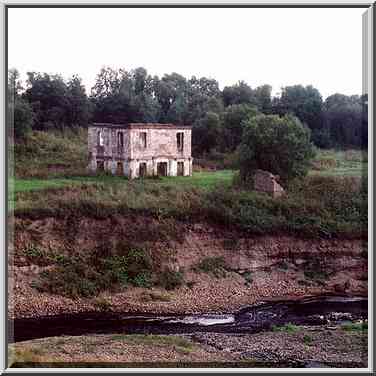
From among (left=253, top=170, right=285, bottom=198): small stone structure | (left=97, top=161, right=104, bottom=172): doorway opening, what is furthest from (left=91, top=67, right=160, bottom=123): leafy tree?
(left=253, top=170, right=285, bottom=198): small stone structure

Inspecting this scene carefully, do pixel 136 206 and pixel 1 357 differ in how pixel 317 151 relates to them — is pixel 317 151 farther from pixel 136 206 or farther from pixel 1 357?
pixel 1 357

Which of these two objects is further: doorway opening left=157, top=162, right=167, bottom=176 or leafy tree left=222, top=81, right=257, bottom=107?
doorway opening left=157, top=162, right=167, bottom=176

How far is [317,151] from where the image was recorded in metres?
13.1

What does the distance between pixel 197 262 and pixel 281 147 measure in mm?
2430

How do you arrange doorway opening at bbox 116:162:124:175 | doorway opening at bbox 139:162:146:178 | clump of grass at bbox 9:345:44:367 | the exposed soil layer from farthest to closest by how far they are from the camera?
doorway opening at bbox 116:162:124:175 → doorway opening at bbox 139:162:146:178 → the exposed soil layer → clump of grass at bbox 9:345:44:367

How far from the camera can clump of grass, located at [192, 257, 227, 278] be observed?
42.8 feet

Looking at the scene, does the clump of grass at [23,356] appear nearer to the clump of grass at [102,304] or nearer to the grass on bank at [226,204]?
the clump of grass at [102,304]

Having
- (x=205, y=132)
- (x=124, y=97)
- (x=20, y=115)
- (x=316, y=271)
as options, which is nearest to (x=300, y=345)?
(x=316, y=271)

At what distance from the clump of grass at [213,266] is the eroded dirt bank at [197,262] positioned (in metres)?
0.05

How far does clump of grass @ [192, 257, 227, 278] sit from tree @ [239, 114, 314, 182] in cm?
149

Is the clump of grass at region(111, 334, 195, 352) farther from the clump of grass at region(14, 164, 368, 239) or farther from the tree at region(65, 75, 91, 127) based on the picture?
the tree at region(65, 75, 91, 127)

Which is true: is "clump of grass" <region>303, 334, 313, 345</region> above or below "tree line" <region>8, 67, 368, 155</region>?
below

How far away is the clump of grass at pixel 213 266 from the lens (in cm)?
1305

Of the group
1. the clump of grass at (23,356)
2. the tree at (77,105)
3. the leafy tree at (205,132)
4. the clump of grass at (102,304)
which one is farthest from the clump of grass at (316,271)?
the clump of grass at (23,356)
